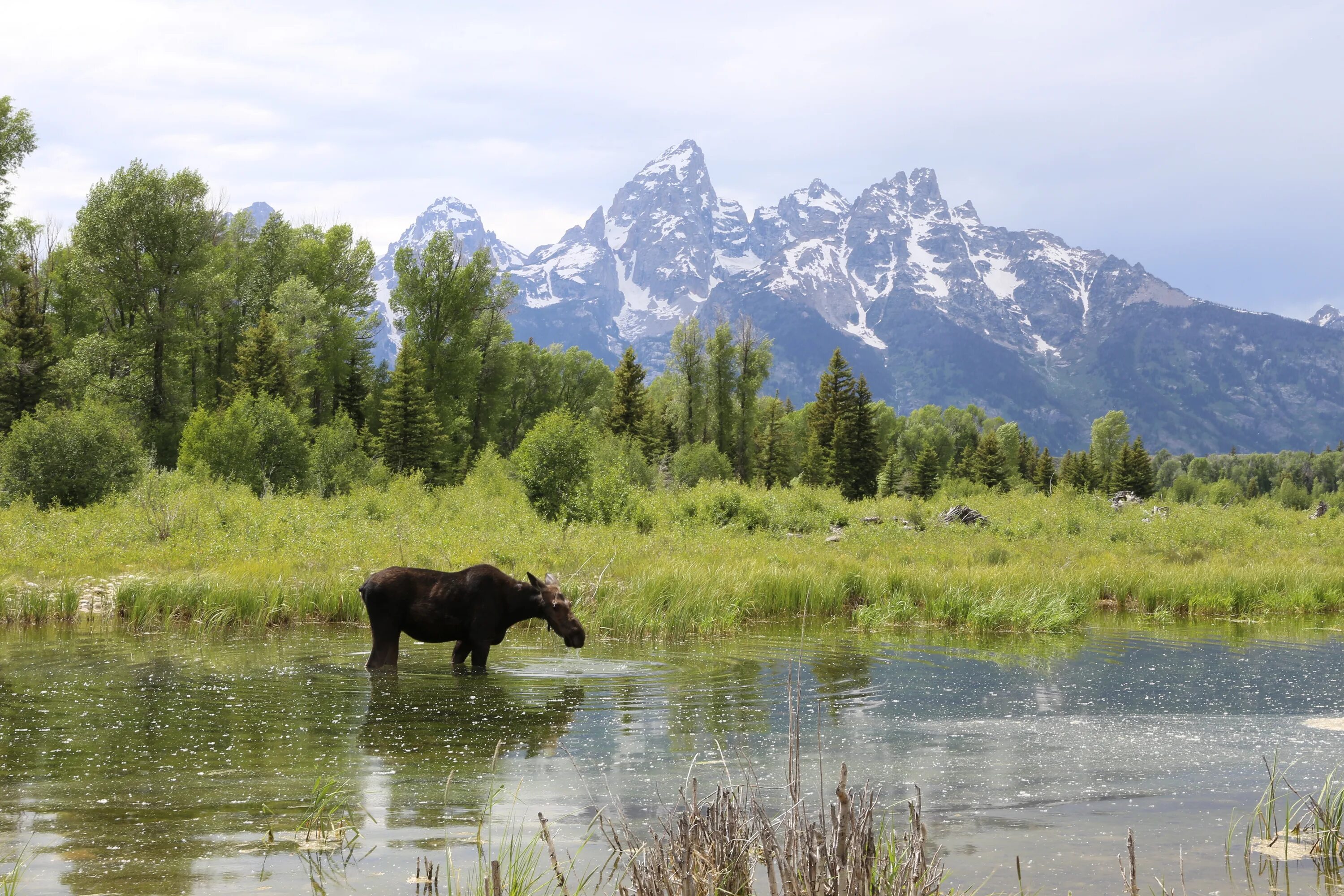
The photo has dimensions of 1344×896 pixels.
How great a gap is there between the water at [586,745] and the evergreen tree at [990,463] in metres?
84.1

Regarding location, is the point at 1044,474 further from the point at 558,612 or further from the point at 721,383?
the point at 558,612

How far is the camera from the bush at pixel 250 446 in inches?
1663

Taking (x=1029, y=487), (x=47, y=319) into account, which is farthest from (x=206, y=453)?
(x=1029, y=487)

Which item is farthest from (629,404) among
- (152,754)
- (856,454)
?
(152,754)

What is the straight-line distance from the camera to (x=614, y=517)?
33.8 meters

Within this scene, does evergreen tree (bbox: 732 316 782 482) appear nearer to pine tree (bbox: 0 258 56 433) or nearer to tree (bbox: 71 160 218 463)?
tree (bbox: 71 160 218 463)

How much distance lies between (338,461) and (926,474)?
164ft

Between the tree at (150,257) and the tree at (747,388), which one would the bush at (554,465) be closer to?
the tree at (150,257)

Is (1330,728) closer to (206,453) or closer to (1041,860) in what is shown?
(1041,860)

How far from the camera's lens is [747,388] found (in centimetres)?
8588

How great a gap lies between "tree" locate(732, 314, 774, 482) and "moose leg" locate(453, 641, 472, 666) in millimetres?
71909

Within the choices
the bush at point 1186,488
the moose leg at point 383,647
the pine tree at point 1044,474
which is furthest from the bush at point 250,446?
the bush at point 1186,488

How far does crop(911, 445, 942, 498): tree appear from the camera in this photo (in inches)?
3174

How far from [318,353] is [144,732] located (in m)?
63.3
